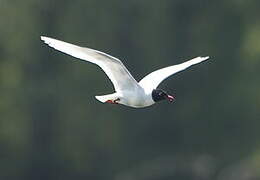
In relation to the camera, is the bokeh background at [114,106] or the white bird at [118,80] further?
the bokeh background at [114,106]

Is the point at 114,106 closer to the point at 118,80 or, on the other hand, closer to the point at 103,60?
the point at 118,80

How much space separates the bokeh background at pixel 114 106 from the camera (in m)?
27.9

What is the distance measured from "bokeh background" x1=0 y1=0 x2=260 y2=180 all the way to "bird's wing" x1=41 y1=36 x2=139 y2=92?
45.7 ft

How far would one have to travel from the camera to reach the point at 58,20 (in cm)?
2930

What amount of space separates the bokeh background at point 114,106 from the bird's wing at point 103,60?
45.7ft

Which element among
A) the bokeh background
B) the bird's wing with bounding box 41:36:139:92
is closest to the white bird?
the bird's wing with bounding box 41:36:139:92

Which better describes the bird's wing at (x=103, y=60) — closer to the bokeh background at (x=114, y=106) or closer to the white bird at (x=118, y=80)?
the white bird at (x=118, y=80)

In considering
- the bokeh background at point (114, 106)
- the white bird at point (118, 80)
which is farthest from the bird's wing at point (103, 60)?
the bokeh background at point (114, 106)

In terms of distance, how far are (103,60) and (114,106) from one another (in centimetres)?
1557

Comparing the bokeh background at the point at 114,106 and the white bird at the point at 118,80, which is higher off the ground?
the bokeh background at the point at 114,106

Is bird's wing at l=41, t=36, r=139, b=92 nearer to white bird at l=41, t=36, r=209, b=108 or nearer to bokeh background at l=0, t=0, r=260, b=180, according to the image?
white bird at l=41, t=36, r=209, b=108
